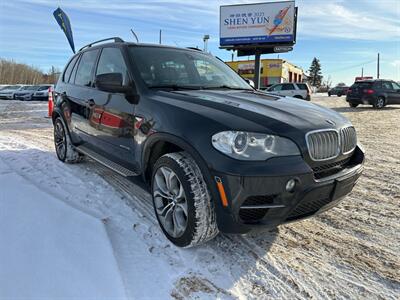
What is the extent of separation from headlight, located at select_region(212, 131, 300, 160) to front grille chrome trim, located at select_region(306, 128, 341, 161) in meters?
0.15

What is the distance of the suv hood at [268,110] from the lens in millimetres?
2676

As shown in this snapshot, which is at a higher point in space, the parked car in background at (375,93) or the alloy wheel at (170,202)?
the parked car in background at (375,93)

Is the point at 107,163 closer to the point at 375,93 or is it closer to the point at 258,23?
the point at 375,93

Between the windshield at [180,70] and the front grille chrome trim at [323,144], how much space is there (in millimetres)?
1465

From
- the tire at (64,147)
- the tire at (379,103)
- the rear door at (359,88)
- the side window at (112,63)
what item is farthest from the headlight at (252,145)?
the tire at (379,103)

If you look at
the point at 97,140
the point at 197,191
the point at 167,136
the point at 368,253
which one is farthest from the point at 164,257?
the point at 97,140

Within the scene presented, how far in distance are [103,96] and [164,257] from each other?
2.03 meters

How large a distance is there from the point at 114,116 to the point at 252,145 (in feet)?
5.86

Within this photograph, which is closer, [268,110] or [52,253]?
[52,253]

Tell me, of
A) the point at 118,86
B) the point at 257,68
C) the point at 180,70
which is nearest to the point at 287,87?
the point at 257,68

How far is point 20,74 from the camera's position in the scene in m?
64.6

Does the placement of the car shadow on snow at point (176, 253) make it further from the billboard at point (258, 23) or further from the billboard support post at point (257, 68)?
the billboard at point (258, 23)

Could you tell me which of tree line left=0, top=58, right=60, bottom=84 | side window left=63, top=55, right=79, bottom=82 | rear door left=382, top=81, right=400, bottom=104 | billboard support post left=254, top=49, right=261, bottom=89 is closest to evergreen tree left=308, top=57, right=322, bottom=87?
tree line left=0, top=58, right=60, bottom=84

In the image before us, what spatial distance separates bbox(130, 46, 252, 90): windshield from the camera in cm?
358
